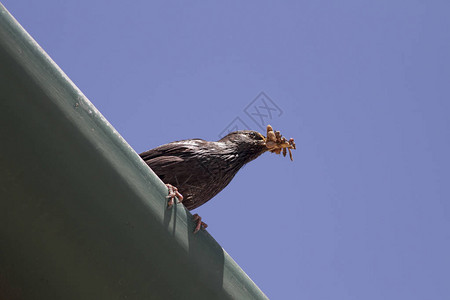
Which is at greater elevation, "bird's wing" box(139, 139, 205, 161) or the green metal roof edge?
"bird's wing" box(139, 139, 205, 161)

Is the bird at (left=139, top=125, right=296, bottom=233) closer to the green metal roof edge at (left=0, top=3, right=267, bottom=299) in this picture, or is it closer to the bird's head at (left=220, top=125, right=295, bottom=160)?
the bird's head at (left=220, top=125, right=295, bottom=160)

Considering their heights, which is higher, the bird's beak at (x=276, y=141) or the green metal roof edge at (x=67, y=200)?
the bird's beak at (x=276, y=141)

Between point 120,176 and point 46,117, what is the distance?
315mm

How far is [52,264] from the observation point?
5.75 feet

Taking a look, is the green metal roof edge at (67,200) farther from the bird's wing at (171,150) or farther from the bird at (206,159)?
the bird's wing at (171,150)

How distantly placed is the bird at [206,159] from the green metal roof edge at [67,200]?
922mm

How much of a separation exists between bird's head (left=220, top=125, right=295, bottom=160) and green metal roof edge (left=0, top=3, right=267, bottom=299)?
1.63 meters

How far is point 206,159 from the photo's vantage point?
324 centimetres

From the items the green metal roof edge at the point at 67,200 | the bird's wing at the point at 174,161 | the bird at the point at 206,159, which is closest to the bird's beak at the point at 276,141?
the bird at the point at 206,159

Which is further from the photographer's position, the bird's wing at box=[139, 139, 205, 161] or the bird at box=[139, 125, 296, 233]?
the bird's wing at box=[139, 139, 205, 161]

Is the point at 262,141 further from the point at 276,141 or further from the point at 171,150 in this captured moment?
the point at 171,150

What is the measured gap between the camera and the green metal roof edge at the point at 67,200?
1.67 m

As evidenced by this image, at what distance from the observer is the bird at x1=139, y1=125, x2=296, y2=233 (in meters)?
3.07

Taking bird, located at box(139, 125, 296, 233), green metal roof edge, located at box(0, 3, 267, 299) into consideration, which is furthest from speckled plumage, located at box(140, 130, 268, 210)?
green metal roof edge, located at box(0, 3, 267, 299)
